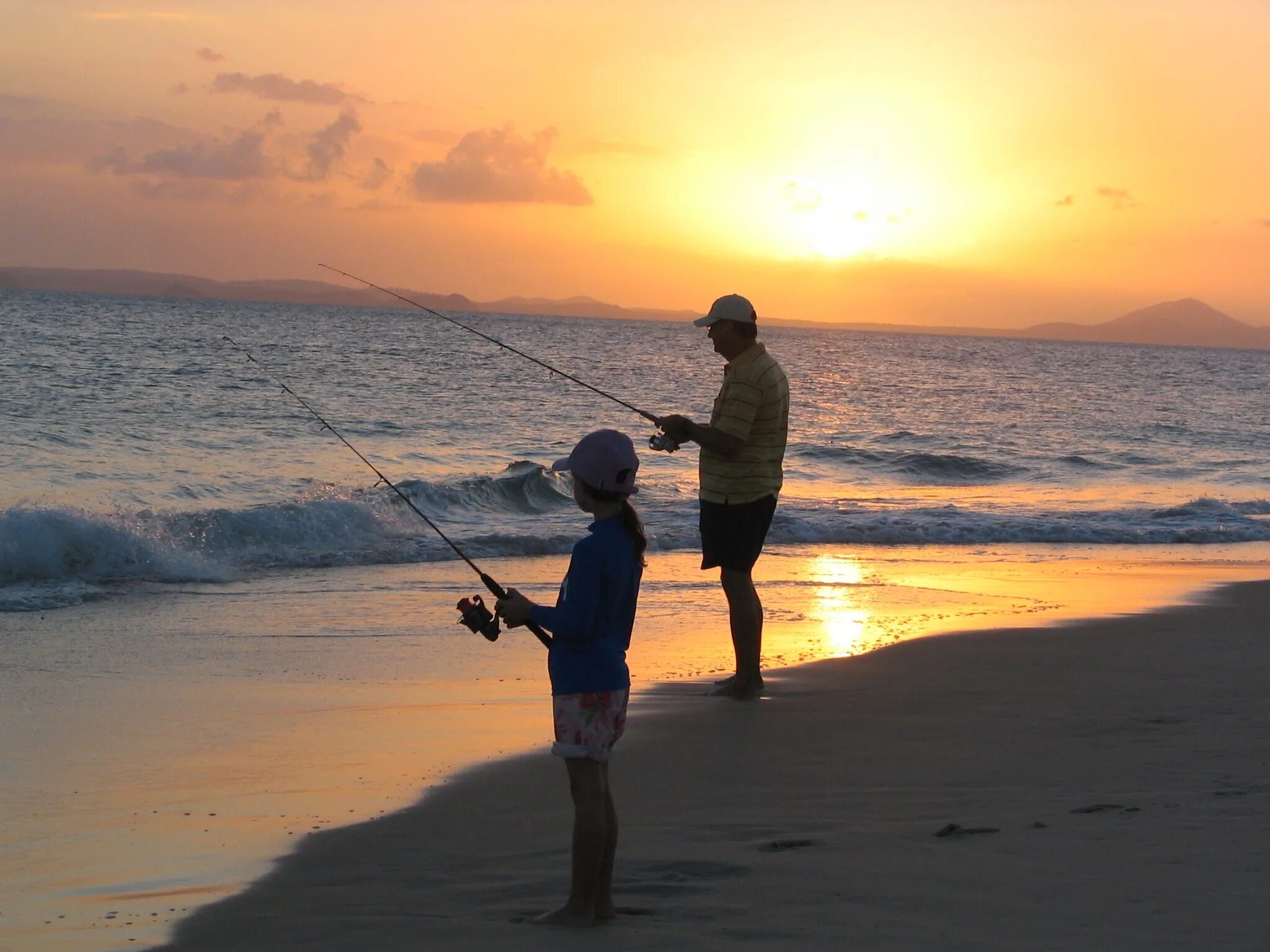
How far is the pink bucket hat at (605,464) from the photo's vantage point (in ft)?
9.30

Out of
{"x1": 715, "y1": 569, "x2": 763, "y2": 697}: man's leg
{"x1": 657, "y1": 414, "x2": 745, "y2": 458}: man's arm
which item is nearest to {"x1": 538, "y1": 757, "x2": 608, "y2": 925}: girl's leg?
{"x1": 657, "y1": 414, "x2": 745, "y2": 458}: man's arm

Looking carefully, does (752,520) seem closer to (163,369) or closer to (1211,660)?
(1211,660)

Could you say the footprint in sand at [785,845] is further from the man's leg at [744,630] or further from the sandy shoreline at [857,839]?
the man's leg at [744,630]

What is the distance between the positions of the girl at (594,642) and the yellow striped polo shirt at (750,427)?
2.20 metres

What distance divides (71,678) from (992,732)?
3908 mm

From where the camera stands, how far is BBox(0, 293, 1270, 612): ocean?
34.5 feet

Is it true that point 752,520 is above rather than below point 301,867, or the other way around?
Result: above

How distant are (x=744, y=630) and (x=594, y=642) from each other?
7.93 feet

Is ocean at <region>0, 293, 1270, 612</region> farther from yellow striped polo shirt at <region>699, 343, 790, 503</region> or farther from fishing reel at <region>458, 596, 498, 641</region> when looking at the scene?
fishing reel at <region>458, 596, 498, 641</region>

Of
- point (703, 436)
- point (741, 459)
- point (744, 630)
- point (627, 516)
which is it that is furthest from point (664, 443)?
point (627, 516)

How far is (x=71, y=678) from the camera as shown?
5.65 meters

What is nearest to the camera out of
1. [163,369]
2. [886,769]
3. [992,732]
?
[886,769]

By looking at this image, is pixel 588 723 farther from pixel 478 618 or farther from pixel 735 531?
pixel 735 531

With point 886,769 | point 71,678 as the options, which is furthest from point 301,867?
point 71,678
